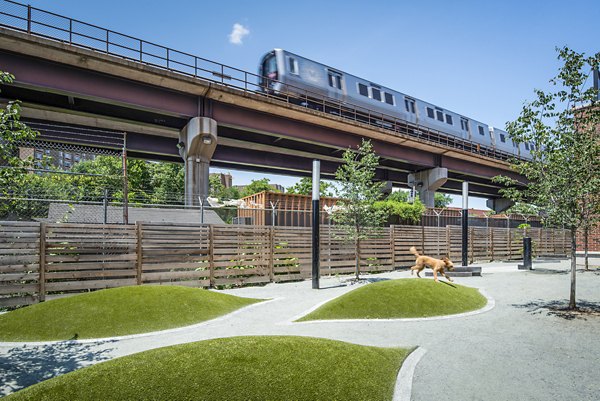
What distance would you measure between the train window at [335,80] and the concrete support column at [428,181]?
16017 mm

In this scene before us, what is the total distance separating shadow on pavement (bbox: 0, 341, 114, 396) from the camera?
5.12 meters

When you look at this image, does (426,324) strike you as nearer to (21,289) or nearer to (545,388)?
(545,388)

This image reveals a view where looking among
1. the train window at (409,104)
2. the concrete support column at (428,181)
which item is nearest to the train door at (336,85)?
the train window at (409,104)

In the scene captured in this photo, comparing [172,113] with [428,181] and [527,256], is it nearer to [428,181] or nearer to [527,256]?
[527,256]

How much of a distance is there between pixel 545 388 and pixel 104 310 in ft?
26.6

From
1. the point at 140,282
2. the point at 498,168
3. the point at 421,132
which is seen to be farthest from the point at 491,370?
the point at 498,168

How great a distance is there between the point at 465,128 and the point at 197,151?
97.3 feet

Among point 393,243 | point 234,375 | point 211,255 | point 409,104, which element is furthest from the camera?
point 409,104

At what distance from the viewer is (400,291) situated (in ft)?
30.9

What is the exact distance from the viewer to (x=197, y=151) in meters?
24.6

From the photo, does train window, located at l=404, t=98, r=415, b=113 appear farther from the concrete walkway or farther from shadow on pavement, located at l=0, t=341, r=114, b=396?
shadow on pavement, located at l=0, t=341, r=114, b=396

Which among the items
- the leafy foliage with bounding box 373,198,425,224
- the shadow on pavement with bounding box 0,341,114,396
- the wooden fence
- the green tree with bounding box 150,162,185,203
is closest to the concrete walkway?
the shadow on pavement with bounding box 0,341,114,396

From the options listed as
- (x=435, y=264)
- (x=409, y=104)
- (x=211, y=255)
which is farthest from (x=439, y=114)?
(x=211, y=255)

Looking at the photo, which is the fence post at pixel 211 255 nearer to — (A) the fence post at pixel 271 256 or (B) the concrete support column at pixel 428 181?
(A) the fence post at pixel 271 256
